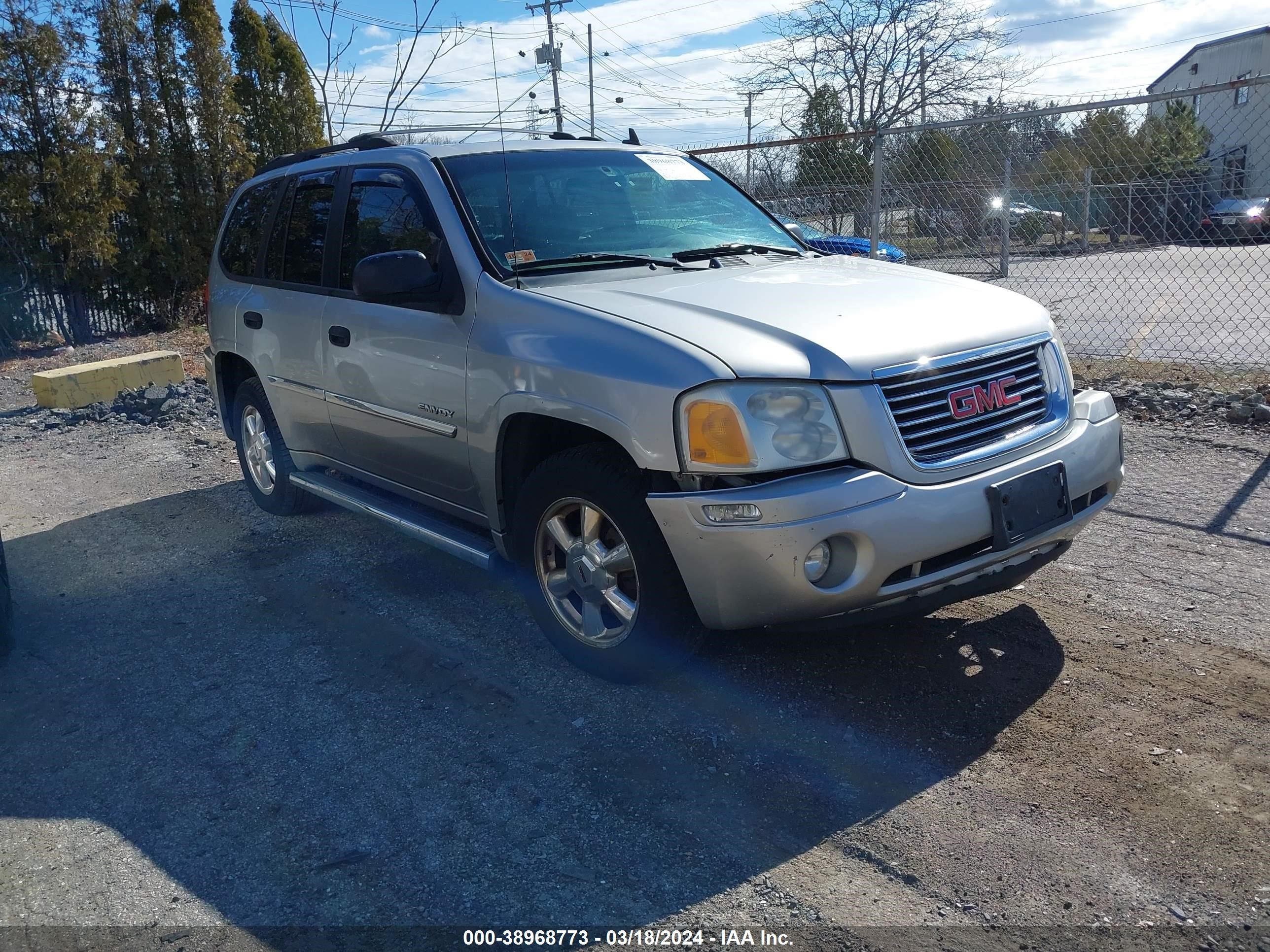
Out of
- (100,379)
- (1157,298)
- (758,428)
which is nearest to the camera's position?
(758,428)

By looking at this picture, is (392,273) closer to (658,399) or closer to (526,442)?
(526,442)

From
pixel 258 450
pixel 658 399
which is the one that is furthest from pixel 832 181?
pixel 658 399

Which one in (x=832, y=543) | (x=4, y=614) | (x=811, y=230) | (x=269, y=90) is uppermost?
(x=269, y=90)

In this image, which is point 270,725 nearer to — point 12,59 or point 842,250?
point 842,250

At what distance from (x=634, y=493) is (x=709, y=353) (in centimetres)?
55

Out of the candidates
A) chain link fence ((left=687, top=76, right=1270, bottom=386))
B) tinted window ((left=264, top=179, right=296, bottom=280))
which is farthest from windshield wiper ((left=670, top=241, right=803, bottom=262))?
chain link fence ((left=687, top=76, right=1270, bottom=386))

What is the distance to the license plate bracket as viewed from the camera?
3365mm

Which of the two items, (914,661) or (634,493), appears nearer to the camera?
(634,493)

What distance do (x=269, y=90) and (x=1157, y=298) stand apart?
13977 millimetres

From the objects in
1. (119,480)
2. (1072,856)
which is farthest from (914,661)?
(119,480)

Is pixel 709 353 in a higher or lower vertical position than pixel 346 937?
higher

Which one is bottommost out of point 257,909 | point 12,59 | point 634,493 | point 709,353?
point 257,909

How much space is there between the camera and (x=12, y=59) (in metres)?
12.8

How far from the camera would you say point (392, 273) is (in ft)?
13.0
